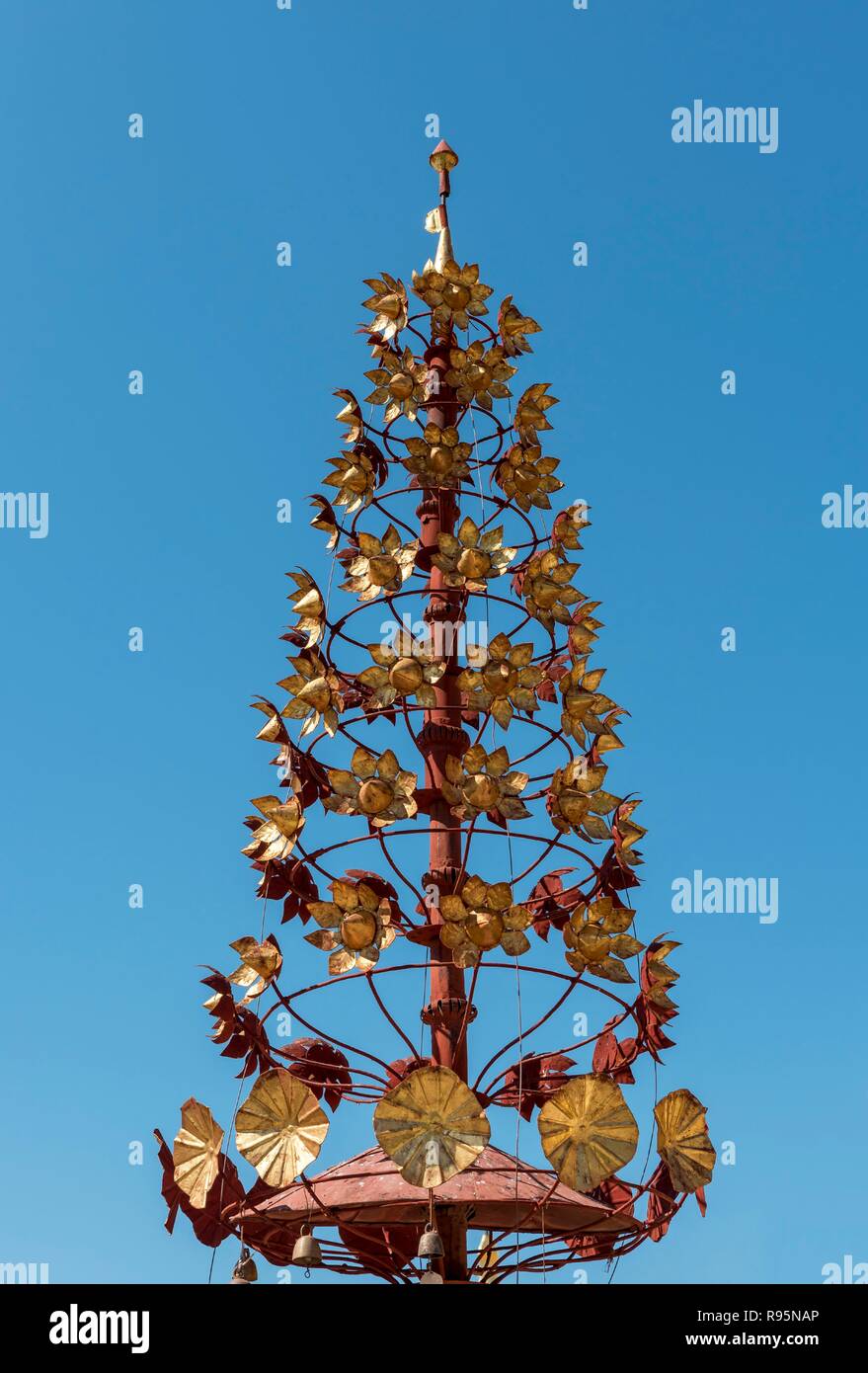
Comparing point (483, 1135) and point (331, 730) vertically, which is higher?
point (331, 730)

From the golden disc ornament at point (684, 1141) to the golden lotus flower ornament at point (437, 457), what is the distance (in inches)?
169

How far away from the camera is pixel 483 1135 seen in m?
7.29

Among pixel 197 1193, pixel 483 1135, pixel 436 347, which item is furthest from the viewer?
pixel 436 347

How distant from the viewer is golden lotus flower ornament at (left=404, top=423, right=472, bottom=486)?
1014cm

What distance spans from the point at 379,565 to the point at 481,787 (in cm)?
172

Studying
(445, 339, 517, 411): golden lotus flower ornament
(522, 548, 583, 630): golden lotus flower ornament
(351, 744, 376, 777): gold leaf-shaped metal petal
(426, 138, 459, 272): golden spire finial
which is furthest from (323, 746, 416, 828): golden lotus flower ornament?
(426, 138, 459, 272): golden spire finial

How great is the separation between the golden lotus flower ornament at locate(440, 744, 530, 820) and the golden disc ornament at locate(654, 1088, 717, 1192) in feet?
6.06

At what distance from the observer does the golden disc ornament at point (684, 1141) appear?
8.16 meters

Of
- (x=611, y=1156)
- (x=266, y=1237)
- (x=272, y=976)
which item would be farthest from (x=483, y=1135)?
(x=266, y=1237)

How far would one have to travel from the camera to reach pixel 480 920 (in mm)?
8539

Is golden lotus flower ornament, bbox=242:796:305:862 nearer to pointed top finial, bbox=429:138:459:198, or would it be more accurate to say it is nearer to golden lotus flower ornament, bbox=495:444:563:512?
golden lotus flower ornament, bbox=495:444:563:512

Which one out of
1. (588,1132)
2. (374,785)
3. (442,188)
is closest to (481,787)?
(374,785)
